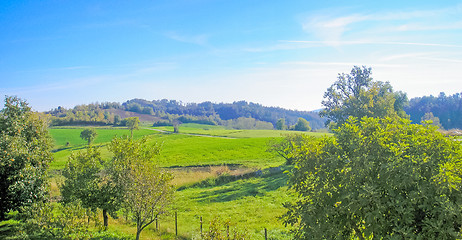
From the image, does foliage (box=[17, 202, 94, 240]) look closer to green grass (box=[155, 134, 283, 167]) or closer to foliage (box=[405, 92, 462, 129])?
green grass (box=[155, 134, 283, 167])

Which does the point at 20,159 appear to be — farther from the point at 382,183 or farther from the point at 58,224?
the point at 382,183

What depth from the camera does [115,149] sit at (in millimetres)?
17141

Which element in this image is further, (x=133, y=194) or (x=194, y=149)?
(x=194, y=149)

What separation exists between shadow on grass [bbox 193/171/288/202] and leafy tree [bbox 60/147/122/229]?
1391 centimetres

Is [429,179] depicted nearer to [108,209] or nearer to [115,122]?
[108,209]

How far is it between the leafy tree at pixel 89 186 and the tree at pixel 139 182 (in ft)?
7.89

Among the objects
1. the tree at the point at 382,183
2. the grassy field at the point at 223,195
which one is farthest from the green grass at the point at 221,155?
the tree at the point at 382,183

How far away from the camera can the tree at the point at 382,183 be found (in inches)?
274

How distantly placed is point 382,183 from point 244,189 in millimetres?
27769

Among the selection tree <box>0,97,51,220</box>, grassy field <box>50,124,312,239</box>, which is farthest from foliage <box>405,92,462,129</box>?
tree <box>0,97,51,220</box>

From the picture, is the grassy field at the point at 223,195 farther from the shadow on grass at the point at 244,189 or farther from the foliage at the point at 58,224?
the foliage at the point at 58,224

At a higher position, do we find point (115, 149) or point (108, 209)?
point (115, 149)

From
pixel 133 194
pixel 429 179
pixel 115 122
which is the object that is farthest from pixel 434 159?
pixel 115 122

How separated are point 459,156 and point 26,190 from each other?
21.7 metres
